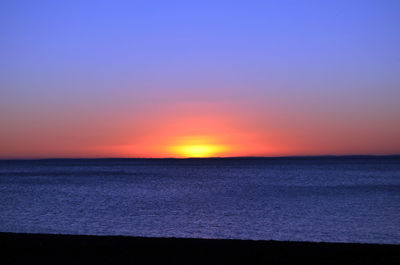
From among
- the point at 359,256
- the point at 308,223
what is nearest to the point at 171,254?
the point at 359,256

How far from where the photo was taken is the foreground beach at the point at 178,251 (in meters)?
10.8

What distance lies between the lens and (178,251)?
38.2ft

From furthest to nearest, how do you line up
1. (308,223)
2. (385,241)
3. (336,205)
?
(336,205) < (308,223) < (385,241)

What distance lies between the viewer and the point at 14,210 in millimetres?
29969

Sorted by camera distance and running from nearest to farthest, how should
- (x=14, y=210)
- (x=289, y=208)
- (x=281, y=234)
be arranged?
(x=281, y=234) → (x=14, y=210) → (x=289, y=208)

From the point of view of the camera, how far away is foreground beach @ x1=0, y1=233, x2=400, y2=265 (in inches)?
424

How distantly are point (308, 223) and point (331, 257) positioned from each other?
43.2 feet

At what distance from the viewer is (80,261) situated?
35.2ft

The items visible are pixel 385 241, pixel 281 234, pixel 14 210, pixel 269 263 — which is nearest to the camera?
pixel 269 263

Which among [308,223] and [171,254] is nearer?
[171,254]

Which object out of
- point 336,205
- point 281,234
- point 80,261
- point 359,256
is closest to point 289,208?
point 336,205

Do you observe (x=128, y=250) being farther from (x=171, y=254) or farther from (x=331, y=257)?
(x=331, y=257)

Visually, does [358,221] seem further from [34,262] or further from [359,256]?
[34,262]

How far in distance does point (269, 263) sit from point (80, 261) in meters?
4.29
